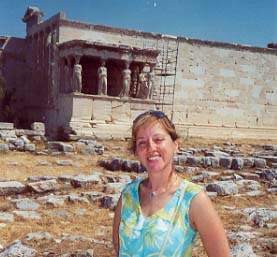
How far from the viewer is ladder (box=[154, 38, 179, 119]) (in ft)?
68.4

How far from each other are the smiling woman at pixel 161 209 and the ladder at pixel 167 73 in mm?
18472

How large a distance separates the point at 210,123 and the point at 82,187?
14.4m

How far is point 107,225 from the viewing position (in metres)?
6.35

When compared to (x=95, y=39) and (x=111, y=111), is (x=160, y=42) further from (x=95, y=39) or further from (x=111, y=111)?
(x=111, y=111)

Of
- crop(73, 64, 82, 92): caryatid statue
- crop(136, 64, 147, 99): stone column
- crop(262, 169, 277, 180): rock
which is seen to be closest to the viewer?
crop(262, 169, 277, 180): rock

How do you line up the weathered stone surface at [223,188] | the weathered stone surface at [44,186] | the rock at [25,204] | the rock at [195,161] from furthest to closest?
1. the rock at [195,161]
2. the weathered stone surface at [223,188]
3. the weathered stone surface at [44,186]
4. the rock at [25,204]

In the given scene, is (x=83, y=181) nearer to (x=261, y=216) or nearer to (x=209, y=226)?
(x=261, y=216)

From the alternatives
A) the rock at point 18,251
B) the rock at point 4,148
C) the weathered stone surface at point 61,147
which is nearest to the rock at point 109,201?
the rock at point 18,251

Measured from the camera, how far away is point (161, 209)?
2.10 meters

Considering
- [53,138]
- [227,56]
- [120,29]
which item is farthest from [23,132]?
[227,56]

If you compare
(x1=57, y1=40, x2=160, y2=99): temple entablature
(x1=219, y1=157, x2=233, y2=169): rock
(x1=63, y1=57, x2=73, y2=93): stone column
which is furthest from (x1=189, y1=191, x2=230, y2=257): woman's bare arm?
(x1=63, y1=57, x2=73, y2=93): stone column

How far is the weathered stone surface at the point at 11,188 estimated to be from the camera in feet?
26.0

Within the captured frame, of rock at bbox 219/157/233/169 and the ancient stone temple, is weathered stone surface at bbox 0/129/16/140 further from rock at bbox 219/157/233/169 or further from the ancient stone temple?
rock at bbox 219/157/233/169

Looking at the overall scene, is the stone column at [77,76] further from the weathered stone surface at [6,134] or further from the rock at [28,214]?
the rock at [28,214]
